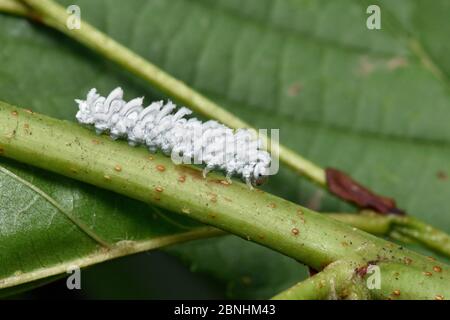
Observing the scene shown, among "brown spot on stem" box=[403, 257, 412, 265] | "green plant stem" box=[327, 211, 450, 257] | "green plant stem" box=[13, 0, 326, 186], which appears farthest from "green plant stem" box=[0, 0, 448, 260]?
"brown spot on stem" box=[403, 257, 412, 265]

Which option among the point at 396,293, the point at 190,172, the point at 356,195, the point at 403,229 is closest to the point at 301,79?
the point at 356,195

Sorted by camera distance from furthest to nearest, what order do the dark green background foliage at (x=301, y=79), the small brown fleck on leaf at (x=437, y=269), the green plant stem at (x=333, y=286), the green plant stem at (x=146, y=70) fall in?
the dark green background foliage at (x=301, y=79) < the green plant stem at (x=146, y=70) < the small brown fleck on leaf at (x=437, y=269) < the green plant stem at (x=333, y=286)

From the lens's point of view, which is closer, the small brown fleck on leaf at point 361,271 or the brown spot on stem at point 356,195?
the small brown fleck on leaf at point 361,271

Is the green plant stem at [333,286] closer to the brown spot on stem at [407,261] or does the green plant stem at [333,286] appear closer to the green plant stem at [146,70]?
the brown spot on stem at [407,261]

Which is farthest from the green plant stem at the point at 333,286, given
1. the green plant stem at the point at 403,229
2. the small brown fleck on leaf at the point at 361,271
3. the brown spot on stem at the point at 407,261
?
the green plant stem at the point at 403,229

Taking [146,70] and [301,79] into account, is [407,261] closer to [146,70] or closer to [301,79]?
[146,70]

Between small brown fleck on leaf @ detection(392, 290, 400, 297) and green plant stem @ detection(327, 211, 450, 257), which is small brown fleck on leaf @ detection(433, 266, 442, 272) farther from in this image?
green plant stem @ detection(327, 211, 450, 257)
